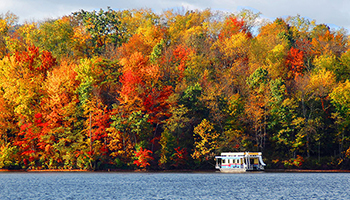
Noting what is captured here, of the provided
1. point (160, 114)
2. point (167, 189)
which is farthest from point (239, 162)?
point (167, 189)

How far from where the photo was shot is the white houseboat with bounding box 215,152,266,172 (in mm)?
88500

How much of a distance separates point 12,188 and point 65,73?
38845 mm

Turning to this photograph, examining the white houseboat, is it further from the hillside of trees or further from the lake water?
the lake water

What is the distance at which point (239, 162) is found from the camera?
295 ft

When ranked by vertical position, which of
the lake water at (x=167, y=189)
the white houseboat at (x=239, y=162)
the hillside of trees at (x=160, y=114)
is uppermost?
the hillside of trees at (x=160, y=114)

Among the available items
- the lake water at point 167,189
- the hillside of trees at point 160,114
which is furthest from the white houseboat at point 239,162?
the lake water at point 167,189

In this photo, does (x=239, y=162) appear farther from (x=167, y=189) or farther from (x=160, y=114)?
(x=167, y=189)

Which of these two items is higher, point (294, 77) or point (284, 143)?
point (294, 77)

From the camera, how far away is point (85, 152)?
86688 millimetres

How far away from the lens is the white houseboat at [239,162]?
8850cm

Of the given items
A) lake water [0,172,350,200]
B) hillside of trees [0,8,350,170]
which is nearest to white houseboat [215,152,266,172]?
hillside of trees [0,8,350,170]

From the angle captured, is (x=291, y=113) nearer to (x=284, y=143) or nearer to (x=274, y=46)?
(x=284, y=143)

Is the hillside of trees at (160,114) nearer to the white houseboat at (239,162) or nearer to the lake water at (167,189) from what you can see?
the white houseboat at (239,162)

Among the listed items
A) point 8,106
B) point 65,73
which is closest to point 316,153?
point 65,73
